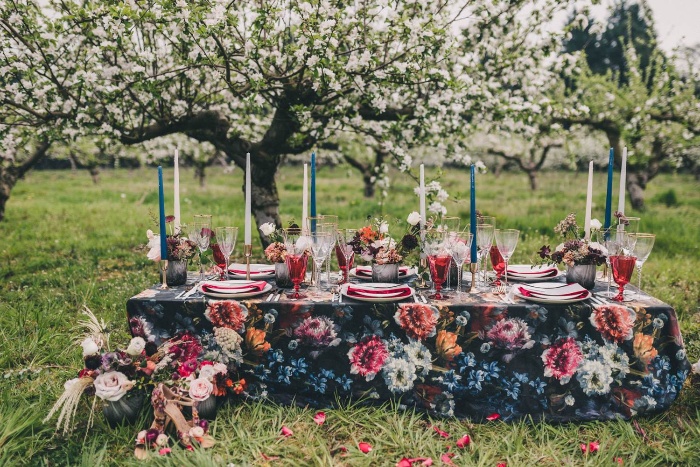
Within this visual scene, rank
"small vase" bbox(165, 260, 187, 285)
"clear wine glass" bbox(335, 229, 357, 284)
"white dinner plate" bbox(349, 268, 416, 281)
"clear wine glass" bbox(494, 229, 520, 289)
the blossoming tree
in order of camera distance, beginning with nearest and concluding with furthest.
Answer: "clear wine glass" bbox(494, 229, 520, 289)
"clear wine glass" bbox(335, 229, 357, 284)
"small vase" bbox(165, 260, 187, 285)
"white dinner plate" bbox(349, 268, 416, 281)
the blossoming tree

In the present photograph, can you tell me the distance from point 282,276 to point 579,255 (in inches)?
77.9

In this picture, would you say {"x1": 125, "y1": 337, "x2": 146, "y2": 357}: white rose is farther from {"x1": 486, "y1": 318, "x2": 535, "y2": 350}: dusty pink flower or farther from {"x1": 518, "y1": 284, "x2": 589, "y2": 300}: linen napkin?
{"x1": 518, "y1": 284, "x2": 589, "y2": 300}: linen napkin

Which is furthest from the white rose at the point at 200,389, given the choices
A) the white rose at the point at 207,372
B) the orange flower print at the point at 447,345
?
the orange flower print at the point at 447,345

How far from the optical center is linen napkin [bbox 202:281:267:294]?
3242 millimetres

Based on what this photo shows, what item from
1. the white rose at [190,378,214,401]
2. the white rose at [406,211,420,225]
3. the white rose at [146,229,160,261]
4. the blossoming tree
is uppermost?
the blossoming tree

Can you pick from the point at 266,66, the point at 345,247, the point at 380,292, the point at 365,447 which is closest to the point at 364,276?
the point at 345,247

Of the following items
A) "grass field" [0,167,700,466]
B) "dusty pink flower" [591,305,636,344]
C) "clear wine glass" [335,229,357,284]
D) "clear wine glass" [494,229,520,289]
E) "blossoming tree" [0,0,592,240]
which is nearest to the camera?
"grass field" [0,167,700,466]

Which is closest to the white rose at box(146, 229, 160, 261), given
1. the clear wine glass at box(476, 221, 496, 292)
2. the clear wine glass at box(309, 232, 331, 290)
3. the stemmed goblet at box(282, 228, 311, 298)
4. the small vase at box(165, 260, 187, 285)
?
the small vase at box(165, 260, 187, 285)

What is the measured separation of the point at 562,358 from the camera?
3.22 meters

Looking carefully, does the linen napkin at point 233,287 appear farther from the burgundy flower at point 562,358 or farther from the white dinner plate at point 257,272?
the burgundy flower at point 562,358

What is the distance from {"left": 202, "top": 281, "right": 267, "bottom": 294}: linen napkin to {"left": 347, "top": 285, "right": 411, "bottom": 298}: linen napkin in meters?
0.60

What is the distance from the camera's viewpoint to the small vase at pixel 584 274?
3.41 meters

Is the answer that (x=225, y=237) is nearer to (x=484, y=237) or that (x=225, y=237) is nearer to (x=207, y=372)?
(x=207, y=372)

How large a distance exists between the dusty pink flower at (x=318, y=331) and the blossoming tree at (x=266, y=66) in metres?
2.17
